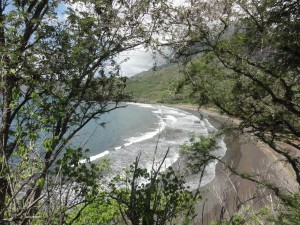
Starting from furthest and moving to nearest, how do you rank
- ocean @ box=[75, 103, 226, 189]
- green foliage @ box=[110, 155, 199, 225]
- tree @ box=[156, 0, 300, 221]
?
ocean @ box=[75, 103, 226, 189] < tree @ box=[156, 0, 300, 221] < green foliage @ box=[110, 155, 199, 225]

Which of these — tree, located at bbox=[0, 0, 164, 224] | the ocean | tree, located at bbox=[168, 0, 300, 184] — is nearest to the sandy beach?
the ocean

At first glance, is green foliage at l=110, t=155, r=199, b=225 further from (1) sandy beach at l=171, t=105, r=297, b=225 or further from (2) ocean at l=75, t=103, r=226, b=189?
(2) ocean at l=75, t=103, r=226, b=189

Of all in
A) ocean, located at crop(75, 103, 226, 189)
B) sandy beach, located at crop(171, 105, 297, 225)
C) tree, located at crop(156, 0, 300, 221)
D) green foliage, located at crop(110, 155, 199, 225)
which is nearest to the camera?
green foliage, located at crop(110, 155, 199, 225)

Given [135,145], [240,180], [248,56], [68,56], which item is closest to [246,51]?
[248,56]

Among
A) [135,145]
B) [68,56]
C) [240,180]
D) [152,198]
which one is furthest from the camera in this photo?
[135,145]

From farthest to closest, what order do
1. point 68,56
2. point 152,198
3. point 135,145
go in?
point 135,145 → point 152,198 → point 68,56

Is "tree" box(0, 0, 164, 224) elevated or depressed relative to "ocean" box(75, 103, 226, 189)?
elevated

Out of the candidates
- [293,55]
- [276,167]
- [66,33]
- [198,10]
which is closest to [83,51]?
[66,33]

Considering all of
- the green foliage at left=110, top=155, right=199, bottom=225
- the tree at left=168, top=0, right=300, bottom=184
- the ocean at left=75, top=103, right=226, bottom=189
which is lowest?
the ocean at left=75, top=103, right=226, bottom=189

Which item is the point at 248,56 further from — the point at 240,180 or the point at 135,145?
the point at 135,145

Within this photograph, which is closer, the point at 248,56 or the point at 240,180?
the point at 248,56

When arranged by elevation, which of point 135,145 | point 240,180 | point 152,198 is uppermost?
point 152,198

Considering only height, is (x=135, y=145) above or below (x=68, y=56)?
below

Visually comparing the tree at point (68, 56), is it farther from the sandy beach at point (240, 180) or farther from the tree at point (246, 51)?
the sandy beach at point (240, 180)
